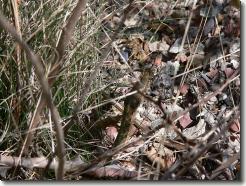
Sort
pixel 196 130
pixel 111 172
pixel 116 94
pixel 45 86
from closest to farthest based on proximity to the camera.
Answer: pixel 45 86, pixel 111 172, pixel 196 130, pixel 116 94

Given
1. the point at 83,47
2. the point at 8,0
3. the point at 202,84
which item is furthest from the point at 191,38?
the point at 8,0

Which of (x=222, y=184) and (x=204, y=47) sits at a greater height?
(x=204, y=47)

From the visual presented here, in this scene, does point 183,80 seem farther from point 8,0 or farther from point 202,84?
point 8,0

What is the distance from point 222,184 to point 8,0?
68 centimetres

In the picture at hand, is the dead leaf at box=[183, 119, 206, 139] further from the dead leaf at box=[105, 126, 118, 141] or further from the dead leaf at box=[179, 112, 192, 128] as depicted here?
the dead leaf at box=[105, 126, 118, 141]

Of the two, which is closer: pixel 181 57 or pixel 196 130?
pixel 196 130

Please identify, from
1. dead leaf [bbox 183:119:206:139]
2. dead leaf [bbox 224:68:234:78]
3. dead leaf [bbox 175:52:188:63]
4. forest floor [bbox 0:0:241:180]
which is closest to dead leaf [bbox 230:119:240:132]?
forest floor [bbox 0:0:241:180]

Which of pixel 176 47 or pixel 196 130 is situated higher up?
pixel 176 47

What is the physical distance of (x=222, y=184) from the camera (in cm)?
Answer: 115

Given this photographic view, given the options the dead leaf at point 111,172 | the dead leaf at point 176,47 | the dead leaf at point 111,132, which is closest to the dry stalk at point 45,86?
the dead leaf at point 111,172

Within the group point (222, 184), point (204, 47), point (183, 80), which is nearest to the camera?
point (222, 184)

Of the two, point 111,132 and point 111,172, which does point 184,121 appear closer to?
point 111,132

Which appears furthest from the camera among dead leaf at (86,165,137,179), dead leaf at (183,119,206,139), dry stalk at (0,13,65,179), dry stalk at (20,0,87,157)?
dead leaf at (183,119,206,139)

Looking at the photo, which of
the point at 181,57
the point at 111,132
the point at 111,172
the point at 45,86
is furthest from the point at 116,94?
the point at 45,86
